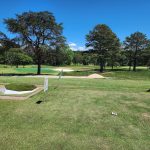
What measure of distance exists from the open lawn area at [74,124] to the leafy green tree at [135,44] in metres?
36.3

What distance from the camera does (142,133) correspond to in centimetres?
539

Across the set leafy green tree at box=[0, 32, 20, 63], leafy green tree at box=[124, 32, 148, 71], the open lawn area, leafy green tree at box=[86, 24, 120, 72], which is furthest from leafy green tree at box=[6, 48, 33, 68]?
the open lawn area

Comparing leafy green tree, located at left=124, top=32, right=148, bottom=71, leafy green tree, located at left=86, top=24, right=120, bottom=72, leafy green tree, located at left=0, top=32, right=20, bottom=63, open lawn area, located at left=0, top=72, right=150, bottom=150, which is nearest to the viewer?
open lawn area, located at left=0, top=72, right=150, bottom=150

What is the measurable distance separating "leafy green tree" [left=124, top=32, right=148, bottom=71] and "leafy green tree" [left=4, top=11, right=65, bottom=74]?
19087 mm

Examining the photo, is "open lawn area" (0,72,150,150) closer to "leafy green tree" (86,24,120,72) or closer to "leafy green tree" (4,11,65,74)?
"leafy green tree" (4,11,65,74)

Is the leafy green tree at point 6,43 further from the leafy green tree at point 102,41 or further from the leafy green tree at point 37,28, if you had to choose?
the leafy green tree at point 102,41

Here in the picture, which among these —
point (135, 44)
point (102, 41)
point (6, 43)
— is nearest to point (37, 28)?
point (6, 43)

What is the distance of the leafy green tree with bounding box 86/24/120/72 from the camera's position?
35.7 meters

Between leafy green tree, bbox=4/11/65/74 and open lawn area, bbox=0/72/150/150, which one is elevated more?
leafy green tree, bbox=4/11/65/74

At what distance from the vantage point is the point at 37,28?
1128 inches

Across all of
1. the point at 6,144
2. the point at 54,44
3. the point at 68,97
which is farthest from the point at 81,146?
the point at 54,44

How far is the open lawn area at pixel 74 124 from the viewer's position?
4664 mm

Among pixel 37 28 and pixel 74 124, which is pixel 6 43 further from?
pixel 74 124

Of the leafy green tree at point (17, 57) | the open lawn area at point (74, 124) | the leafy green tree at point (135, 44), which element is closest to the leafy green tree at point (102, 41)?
the leafy green tree at point (135, 44)
